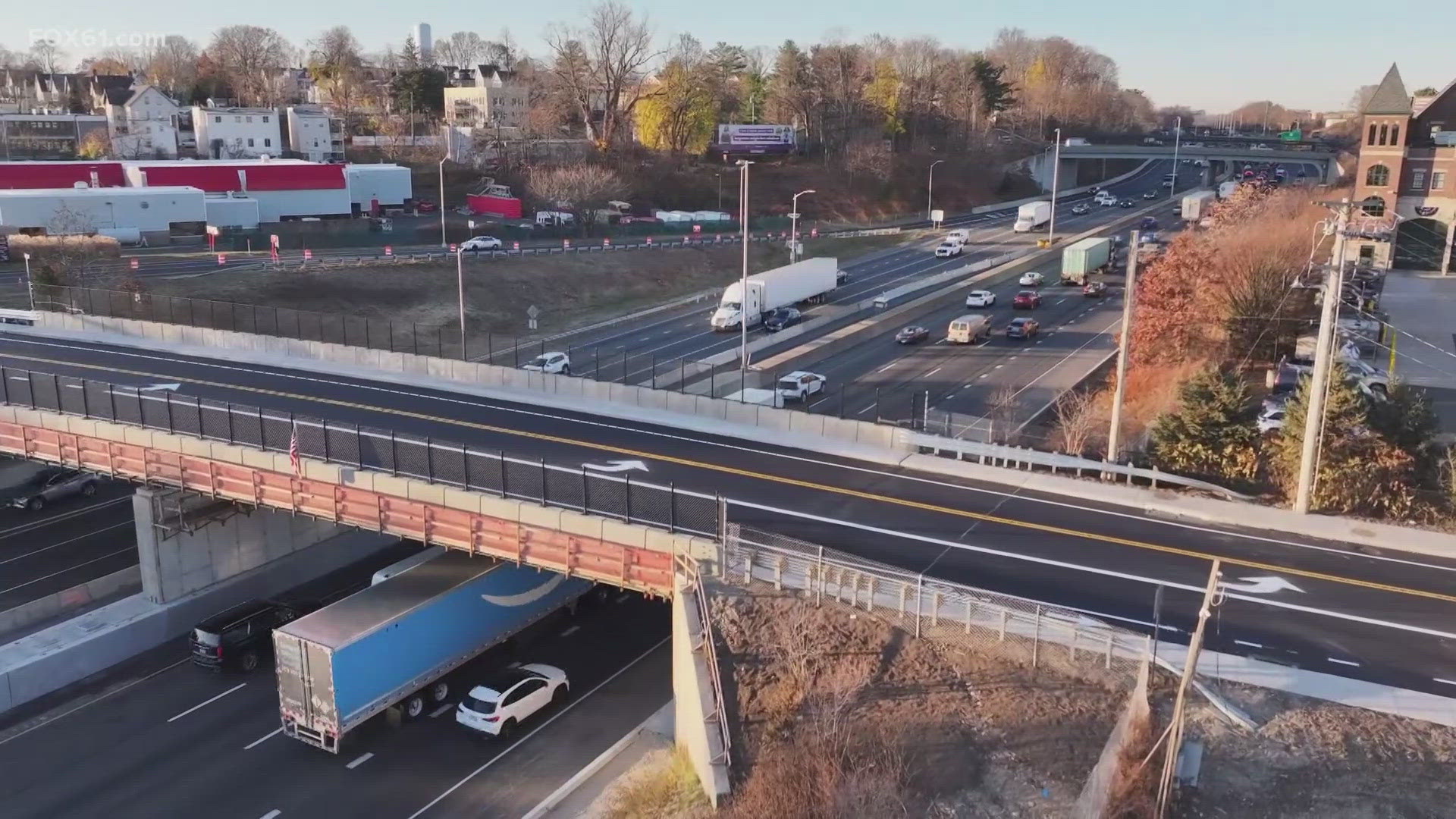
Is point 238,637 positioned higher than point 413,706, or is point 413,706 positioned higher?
point 238,637

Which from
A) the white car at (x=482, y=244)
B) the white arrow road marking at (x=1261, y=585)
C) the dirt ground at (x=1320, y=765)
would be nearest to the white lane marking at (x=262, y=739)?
the dirt ground at (x=1320, y=765)

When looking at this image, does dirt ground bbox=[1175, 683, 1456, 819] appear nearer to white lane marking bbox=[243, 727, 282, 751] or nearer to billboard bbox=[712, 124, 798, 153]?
white lane marking bbox=[243, 727, 282, 751]

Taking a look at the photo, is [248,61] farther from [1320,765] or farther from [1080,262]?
[1320,765]

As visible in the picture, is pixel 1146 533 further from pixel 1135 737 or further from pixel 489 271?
pixel 489 271

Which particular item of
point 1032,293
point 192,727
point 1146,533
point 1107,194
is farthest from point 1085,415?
point 1107,194

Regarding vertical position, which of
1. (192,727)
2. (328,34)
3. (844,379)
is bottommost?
(192,727)

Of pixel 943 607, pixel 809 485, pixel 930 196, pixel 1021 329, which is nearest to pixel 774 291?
pixel 1021 329
